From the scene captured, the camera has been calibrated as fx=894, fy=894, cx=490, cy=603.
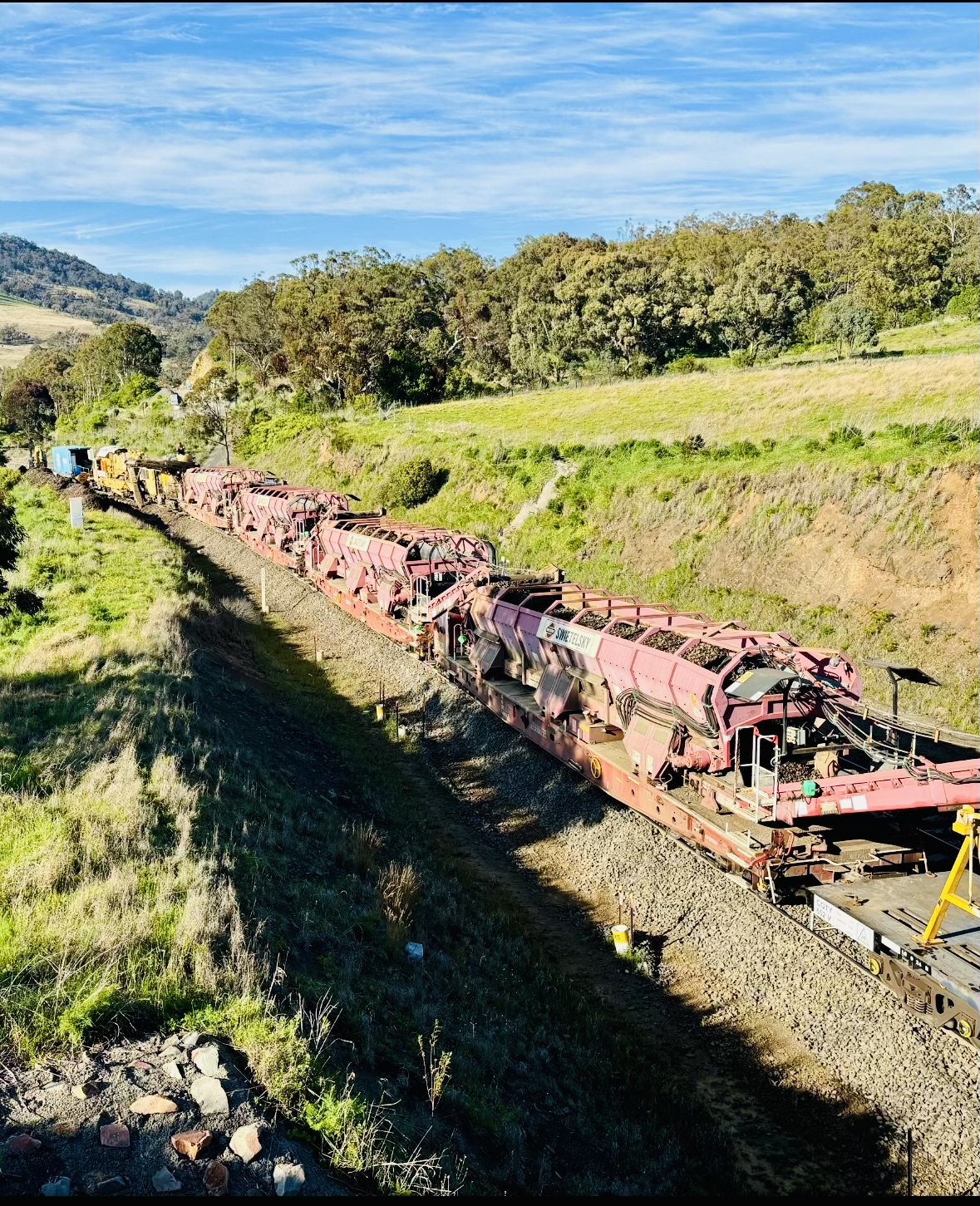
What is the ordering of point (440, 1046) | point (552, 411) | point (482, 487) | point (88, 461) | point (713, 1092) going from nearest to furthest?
point (440, 1046) → point (713, 1092) → point (482, 487) → point (552, 411) → point (88, 461)

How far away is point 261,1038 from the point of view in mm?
7160

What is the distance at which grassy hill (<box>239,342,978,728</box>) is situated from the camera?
2361cm

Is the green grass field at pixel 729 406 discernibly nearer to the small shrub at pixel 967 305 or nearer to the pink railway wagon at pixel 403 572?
the pink railway wagon at pixel 403 572

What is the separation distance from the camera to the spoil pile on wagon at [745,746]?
10.7 meters

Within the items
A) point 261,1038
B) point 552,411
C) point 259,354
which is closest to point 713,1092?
point 261,1038

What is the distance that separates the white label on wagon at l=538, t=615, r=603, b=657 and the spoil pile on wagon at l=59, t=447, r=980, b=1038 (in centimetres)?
3

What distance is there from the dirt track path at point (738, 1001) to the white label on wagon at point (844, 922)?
66cm

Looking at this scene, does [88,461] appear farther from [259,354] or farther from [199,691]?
[199,691]

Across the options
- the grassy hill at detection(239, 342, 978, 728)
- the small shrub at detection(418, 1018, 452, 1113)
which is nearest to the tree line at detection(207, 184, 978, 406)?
the grassy hill at detection(239, 342, 978, 728)

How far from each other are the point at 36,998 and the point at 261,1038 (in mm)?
1844

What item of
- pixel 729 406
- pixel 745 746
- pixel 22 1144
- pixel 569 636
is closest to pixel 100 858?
pixel 22 1144

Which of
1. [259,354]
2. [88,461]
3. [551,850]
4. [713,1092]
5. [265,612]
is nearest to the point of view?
[713,1092]

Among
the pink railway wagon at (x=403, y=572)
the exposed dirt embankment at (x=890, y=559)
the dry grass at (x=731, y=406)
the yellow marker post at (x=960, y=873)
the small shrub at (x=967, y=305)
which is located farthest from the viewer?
the small shrub at (x=967, y=305)

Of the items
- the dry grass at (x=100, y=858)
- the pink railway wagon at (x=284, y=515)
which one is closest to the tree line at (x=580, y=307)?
the pink railway wagon at (x=284, y=515)
